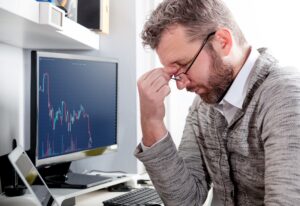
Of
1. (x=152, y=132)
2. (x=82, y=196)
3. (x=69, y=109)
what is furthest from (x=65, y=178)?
(x=152, y=132)

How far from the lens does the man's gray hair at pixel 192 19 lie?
3.96 feet

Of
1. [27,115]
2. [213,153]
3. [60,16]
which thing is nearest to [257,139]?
[213,153]

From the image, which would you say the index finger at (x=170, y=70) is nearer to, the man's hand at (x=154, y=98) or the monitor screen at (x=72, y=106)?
the man's hand at (x=154, y=98)

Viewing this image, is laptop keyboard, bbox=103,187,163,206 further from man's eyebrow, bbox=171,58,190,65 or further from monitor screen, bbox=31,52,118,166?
man's eyebrow, bbox=171,58,190,65

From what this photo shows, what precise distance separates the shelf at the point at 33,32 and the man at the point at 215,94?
311 mm

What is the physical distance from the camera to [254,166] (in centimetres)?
117

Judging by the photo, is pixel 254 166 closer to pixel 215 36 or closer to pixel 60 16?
pixel 215 36

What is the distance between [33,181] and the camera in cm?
117

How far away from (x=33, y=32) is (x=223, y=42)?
597 millimetres

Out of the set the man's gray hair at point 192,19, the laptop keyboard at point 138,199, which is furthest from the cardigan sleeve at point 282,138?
the laptop keyboard at point 138,199

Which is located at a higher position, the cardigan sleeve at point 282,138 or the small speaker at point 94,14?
the small speaker at point 94,14

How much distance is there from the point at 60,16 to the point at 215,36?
0.47m

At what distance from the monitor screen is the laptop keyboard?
8.9 inches

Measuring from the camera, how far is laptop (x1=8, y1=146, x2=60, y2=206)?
111 centimetres
